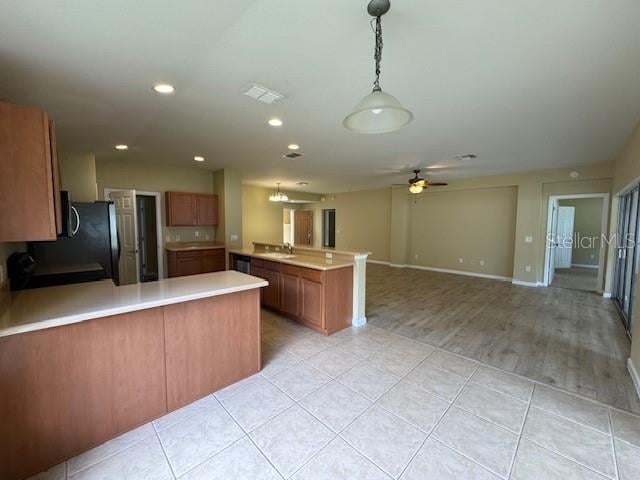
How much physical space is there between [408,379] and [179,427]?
1890 mm

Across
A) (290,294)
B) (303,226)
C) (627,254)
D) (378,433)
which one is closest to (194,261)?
(290,294)

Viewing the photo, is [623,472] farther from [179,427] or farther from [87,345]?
[87,345]

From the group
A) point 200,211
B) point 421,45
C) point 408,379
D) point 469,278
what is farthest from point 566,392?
point 200,211

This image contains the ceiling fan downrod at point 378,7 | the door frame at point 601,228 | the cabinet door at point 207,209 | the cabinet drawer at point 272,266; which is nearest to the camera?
the ceiling fan downrod at point 378,7

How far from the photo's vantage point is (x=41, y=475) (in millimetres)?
1555

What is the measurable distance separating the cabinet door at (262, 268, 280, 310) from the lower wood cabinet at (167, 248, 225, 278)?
2.10m

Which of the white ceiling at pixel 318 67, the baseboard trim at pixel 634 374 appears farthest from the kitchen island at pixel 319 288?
the baseboard trim at pixel 634 374

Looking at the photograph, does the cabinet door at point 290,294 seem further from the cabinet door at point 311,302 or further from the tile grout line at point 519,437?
the tile grout line at point 519,437

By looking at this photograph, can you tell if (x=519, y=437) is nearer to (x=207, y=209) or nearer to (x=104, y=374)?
(x=104, y=374)

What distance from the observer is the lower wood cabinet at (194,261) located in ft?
18.0

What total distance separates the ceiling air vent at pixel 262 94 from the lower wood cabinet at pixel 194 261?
399 cm

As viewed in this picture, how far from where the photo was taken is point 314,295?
3.52 meters

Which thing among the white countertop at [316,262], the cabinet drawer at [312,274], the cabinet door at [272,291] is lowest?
the cabinet door at [272,291]

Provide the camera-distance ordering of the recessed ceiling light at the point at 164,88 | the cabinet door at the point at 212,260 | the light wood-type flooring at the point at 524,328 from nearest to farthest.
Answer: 1. the recessed ceiling light at the point at 164,88
2. the light wood-type flooring at the point at 524,328
3. the cabinet door at the point at 212,260
